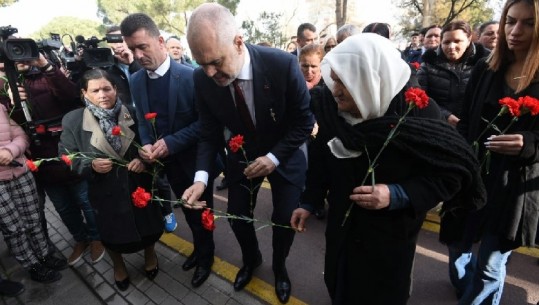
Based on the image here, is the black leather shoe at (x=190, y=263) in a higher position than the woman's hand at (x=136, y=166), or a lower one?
lower

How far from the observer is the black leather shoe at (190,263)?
3.17 metres

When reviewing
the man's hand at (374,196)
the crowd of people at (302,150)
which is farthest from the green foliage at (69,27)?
the man's hand at (374,196)

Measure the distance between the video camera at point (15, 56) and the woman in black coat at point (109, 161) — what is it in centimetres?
60

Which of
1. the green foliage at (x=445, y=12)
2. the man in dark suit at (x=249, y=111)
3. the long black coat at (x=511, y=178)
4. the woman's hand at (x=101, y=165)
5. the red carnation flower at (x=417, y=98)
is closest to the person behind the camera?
the red carnation flower at (x=417, y=98)

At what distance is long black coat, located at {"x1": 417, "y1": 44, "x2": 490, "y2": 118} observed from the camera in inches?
131

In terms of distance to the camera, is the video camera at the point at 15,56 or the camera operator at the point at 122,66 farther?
the camera operator at the point at 122,66

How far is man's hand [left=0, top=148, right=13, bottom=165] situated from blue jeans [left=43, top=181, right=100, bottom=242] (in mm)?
651

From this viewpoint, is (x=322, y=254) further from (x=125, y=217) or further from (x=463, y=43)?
(x=463, y=43)

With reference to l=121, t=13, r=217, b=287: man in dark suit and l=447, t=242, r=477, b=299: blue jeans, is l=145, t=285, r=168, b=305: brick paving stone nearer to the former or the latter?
l=121, t=13, r=217, b=287: man in dark suit

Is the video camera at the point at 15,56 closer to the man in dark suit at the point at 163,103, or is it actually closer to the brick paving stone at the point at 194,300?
the man in dark suit at the point at 163,103

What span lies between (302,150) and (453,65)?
7.24 ft

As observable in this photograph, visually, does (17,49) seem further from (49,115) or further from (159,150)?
(159,150)

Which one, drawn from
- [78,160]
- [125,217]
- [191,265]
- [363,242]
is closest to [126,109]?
[78,160]

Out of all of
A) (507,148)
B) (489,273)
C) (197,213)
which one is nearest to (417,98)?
(507,148)
